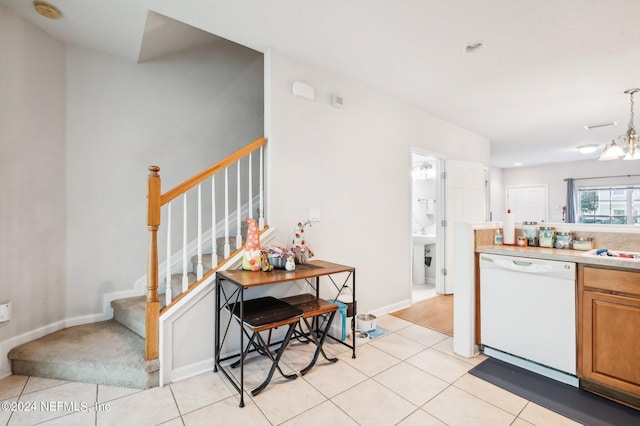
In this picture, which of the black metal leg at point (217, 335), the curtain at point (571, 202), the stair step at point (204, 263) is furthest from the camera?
the curtain at point (571, 202)

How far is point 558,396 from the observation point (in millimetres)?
1945

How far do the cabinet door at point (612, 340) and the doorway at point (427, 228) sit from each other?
2316mm

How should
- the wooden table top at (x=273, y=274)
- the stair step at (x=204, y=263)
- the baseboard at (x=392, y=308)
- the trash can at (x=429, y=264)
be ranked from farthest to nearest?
the trash can at (x=429, y=264) → the baseboard at (x=392, y=308) → the stair step at (x=204, y=263) → the wooden table top at (x=273, y=274)

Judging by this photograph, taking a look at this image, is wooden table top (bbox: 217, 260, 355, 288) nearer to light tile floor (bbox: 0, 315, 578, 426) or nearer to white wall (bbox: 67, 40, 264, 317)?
light tile floor (bbox: 0, 315, 578, 426)

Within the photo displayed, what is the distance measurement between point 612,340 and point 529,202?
8.07 metres

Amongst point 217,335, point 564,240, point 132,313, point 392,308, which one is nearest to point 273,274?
point 217,335

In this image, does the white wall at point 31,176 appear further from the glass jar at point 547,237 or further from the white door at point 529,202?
the white door at point 529,202

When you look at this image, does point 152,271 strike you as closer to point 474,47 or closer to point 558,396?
point 558,396

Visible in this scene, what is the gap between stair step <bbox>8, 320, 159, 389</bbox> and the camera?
1.98 metres

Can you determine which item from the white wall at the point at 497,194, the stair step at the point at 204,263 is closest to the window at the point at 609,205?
the white wall at the point at 497,194

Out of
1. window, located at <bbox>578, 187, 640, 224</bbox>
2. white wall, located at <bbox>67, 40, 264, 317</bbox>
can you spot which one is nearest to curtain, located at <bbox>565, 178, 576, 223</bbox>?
window, located at <bbox>578, 187, 640, 224</bbox>

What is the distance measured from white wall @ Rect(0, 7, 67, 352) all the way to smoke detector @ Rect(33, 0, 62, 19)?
0.23 metres

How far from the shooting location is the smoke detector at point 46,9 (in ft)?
6.78

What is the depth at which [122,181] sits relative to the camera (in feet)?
9.27
